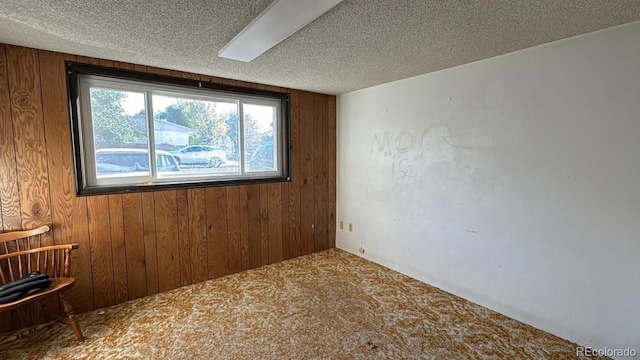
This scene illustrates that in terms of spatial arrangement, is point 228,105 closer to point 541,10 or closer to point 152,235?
point 152,235

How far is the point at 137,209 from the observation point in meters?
2.67

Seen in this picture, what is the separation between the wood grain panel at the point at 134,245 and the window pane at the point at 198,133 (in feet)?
1.83

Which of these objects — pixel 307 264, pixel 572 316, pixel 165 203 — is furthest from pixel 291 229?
pixel 572 316

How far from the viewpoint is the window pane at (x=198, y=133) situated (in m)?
2.81

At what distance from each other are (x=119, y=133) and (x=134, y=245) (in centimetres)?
104

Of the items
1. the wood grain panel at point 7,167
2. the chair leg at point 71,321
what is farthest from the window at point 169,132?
the chair leg at point 71,321

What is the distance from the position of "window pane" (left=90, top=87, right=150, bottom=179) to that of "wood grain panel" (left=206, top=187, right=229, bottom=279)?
70 centimetres

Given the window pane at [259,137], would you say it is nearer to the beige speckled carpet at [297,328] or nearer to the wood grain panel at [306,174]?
the wood grain panel at [306,174]

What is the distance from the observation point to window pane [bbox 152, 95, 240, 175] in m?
2.81

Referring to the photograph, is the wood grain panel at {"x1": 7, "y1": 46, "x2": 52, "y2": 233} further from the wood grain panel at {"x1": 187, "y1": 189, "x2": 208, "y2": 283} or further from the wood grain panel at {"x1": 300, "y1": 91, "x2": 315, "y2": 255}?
the wood grain panel at {"x1": 300, "y1": 91, "x2": 315, "y2": 255}

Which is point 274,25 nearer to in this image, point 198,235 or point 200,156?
point 200,156

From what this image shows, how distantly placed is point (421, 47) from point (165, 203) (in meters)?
2.67

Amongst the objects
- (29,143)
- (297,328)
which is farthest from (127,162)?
(297,328)

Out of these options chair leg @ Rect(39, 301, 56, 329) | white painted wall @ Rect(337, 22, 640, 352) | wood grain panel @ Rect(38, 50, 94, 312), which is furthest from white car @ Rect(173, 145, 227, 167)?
white painted wall @ Rect(337, 22, 640, 352)
